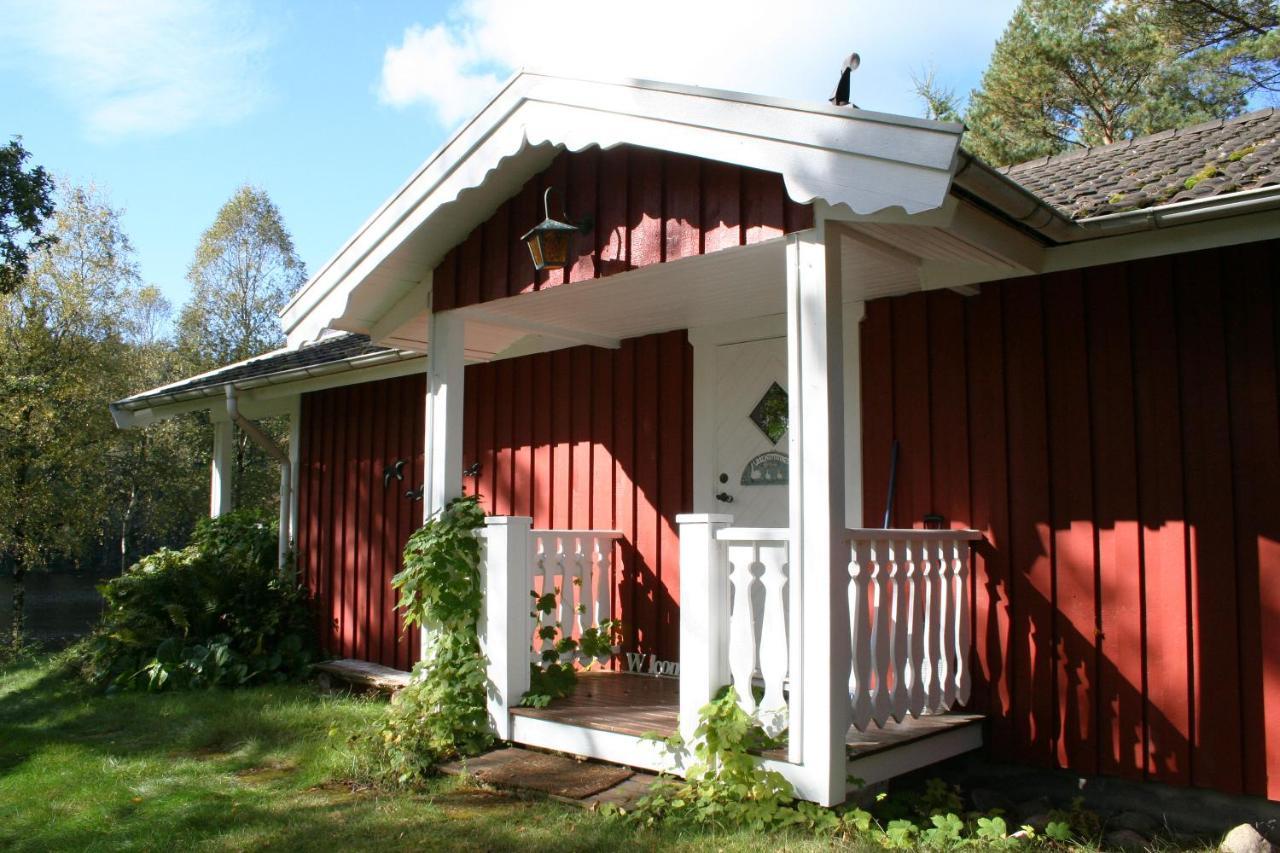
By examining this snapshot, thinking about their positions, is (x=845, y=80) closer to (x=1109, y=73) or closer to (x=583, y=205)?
(x=583, y=205)

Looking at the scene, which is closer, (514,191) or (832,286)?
(832,286)

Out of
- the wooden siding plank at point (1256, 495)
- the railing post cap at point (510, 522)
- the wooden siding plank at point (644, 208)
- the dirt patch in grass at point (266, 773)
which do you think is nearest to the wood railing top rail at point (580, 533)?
the railing post cap at point (510, 522)

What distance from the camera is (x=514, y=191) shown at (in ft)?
16.9

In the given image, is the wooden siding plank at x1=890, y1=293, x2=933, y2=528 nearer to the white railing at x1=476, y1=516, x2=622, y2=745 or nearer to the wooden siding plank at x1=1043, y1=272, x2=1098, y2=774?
the wooden siding plank at x1=1043, y1=272, x2=1098, y2=774

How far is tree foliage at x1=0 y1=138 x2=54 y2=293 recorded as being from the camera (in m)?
13.5

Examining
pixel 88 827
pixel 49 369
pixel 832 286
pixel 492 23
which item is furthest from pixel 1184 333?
pixel 49 369

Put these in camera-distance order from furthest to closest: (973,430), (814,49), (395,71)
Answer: (814,49) → (395,71) → (973,430)

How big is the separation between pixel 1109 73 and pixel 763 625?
17775mm

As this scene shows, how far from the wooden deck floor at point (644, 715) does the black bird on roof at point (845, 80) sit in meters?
2.56

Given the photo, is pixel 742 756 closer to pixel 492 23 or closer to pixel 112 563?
pixel 492 23

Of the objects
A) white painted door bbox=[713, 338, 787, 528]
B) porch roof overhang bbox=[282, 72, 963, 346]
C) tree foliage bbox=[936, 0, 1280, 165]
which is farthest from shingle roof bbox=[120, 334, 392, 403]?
tree foliage bbox=[936, 0, 1280, 165]

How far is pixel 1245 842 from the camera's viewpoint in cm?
368

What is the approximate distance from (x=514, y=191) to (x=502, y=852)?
313 centimetres

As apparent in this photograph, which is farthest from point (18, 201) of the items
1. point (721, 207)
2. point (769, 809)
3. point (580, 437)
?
point (769, 809)
